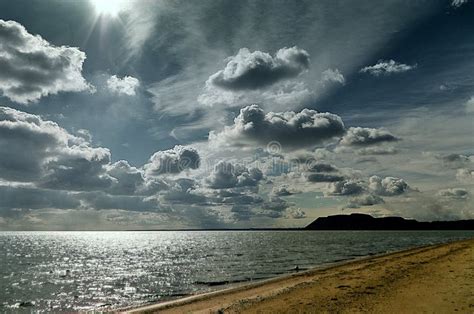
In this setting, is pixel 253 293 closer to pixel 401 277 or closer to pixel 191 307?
pixel 191 307

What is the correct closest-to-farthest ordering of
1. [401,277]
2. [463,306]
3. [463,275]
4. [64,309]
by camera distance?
[463,306], [463,275], [401,277], [64,309]

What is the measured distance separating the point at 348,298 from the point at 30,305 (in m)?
28.6

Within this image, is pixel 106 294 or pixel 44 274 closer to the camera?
pixel 106 294

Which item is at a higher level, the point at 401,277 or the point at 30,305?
the point at 401,277

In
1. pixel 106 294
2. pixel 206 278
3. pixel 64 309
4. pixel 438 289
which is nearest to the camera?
pixel 438 289

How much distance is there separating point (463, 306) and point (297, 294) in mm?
11489

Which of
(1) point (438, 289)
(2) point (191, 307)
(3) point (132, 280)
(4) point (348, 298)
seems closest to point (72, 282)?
(3) point (132, 280)

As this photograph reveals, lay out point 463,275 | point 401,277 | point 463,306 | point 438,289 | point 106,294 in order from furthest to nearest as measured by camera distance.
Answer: point 106,294 < point 401,277 < point 463,275 < point 438,289 < point 463,306

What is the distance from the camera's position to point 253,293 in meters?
32.8

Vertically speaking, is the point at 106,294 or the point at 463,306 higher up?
the point at 463,306

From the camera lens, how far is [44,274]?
59156mm

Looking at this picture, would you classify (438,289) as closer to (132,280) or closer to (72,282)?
(132,280)

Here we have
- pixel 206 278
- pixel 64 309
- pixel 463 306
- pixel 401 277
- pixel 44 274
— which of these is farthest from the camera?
pixel 44 274

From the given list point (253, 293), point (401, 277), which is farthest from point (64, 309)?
point (401, 277)
